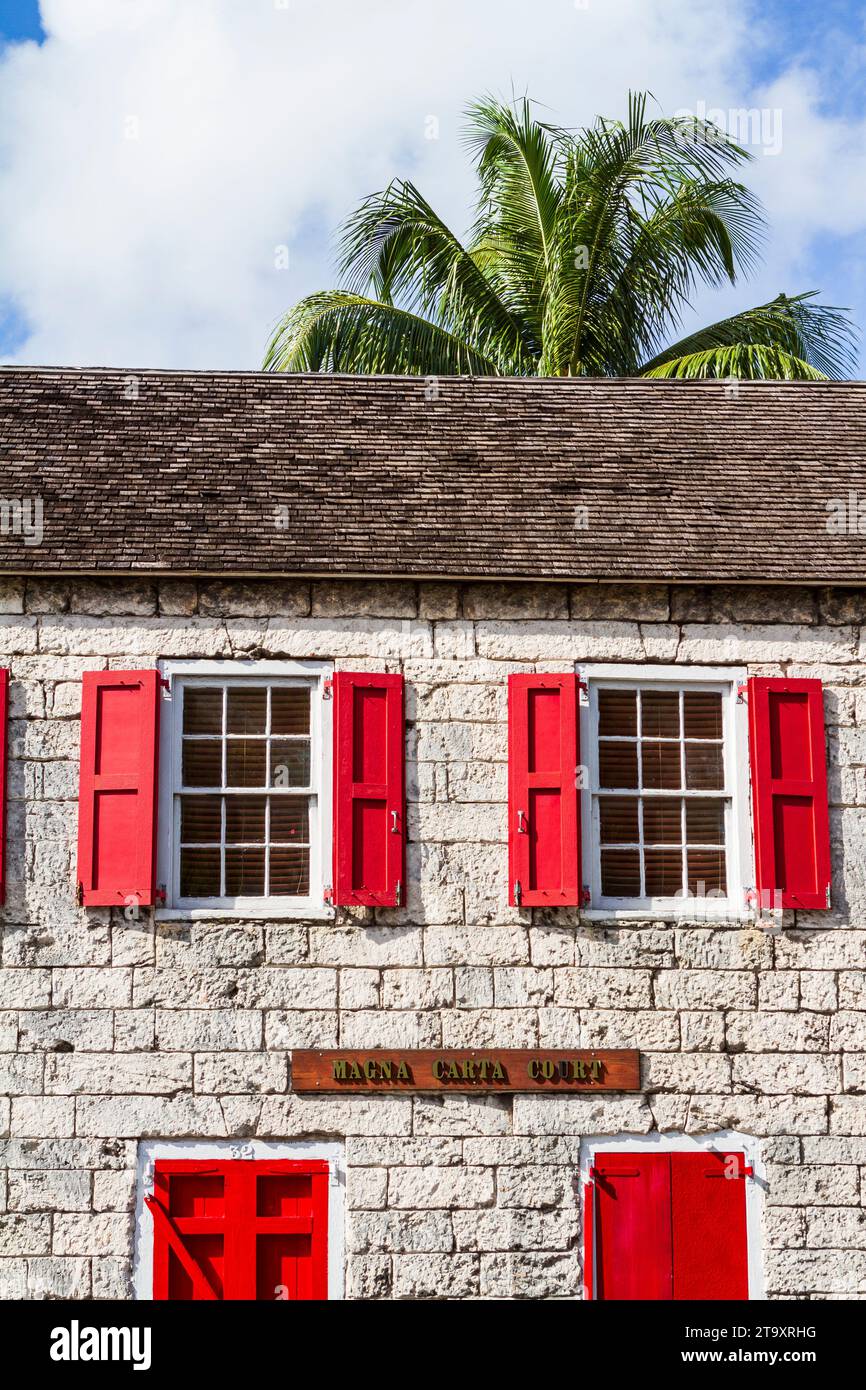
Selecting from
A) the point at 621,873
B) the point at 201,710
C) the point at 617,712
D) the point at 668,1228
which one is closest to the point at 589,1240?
the point at 668,1228

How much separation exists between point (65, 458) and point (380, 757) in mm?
3116

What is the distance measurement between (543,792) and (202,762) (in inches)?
81.8

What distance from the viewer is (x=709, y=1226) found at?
8.61 meters

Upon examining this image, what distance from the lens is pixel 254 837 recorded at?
8945 mm

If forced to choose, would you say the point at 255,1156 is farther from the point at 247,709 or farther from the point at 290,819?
the point at 247,709

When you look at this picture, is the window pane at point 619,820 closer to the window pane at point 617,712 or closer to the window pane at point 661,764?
the window pane at point 661,764

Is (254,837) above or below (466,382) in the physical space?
below

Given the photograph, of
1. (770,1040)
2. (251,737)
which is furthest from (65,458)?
(770,1040)

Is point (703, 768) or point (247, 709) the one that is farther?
point (703, 768)

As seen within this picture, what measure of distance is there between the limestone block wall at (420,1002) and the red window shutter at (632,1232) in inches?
6.7

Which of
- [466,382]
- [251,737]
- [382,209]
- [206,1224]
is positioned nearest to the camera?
[206,1224]

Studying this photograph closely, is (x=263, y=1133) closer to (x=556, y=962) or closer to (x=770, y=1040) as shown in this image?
(x=556, y=962)

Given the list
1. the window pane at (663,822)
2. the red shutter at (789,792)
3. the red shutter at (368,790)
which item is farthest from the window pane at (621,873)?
the red shutter at (368,790)

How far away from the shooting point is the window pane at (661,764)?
30.1ft
